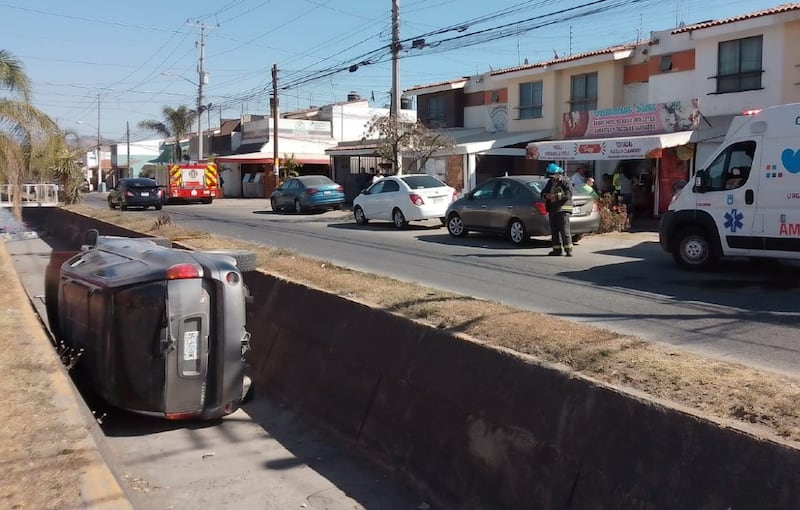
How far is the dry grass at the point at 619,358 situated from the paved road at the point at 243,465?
1343 millimetres

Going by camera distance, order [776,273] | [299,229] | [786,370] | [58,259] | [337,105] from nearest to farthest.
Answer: [786,370], [58,259], [776,273], [299,229], [337,105]

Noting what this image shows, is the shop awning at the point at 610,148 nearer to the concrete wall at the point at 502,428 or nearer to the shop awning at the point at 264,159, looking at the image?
the concrete wall at the point at 502,428

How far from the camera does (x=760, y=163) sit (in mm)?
9969

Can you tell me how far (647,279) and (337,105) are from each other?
4497 cm

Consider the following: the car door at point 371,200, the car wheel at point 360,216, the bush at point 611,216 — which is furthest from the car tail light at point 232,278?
the car wheel at point 360,216

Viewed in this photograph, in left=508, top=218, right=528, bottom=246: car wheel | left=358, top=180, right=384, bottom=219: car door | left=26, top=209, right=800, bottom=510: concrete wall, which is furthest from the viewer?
left=358, top=180, right=384, bottom=219: car door

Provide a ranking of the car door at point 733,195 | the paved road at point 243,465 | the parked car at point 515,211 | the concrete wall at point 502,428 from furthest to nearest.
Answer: the parked car at point 515,211 → the car door at point 733,195 → the paved road at point 243,465 → the concrete wall at point 502,428

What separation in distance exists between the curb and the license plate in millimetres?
874

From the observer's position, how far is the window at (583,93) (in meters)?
25.4

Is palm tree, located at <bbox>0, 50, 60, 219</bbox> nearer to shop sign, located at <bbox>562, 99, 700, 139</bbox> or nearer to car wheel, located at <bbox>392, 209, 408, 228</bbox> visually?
car wheel, located at <bbox>392, 209, 408, 228</bbox>

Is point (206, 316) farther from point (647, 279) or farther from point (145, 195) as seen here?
point (145, 195)

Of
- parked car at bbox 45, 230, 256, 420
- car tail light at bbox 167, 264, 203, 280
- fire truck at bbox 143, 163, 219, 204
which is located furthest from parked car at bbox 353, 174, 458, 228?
fire truck at bbox 143, 163, 219, 204

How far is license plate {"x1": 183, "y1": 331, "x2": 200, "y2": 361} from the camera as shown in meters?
5.92

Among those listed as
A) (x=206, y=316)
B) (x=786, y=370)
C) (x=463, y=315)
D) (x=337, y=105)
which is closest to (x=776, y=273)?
(x=786, y=370)
